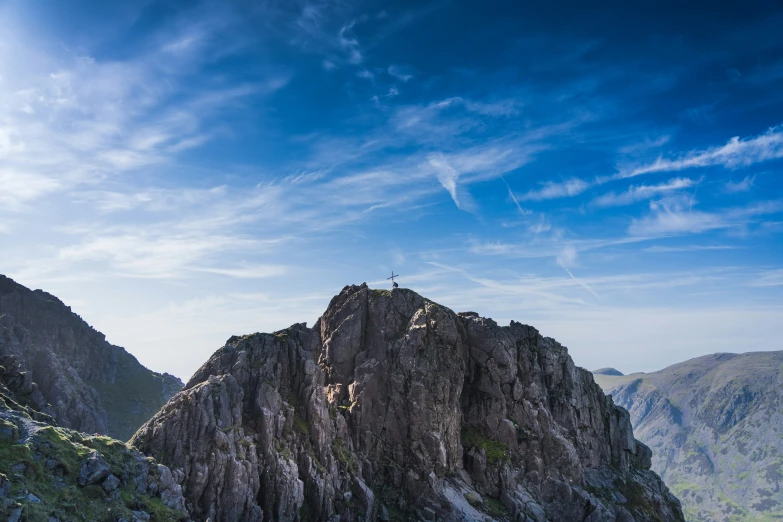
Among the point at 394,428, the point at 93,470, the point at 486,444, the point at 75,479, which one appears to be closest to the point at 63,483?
the point at 75,479

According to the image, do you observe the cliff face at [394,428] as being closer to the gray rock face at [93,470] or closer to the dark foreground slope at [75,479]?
the dark foreground slope at [75,479]

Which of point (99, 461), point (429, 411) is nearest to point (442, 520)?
point (429, 411)

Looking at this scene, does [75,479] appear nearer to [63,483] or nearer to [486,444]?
[63,483]

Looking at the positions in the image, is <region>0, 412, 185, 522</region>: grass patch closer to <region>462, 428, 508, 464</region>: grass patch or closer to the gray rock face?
the gray rock face

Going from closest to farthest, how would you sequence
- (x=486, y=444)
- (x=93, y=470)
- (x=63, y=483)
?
(x=63, y=483), (x=93, y=470), (x=486, y=444)

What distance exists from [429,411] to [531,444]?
30910mm

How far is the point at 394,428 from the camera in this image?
12294 centimetres

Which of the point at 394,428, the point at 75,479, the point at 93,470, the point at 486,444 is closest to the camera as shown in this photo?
the point at 75,479

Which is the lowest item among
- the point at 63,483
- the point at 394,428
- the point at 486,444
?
the point at 63,483

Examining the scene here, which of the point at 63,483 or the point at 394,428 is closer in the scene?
the point at 63,483

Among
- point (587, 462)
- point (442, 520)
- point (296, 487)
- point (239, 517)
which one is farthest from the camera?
point (587, 462)

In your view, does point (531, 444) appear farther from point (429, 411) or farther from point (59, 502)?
point (59, 502)

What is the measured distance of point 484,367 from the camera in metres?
139

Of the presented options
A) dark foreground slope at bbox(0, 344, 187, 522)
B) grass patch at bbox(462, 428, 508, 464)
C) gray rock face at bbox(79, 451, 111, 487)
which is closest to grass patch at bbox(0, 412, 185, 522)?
dark foreground slope at bbox(0, 344, 187, 522)
